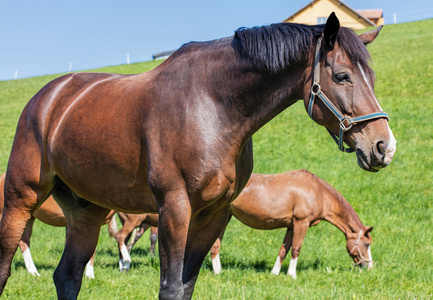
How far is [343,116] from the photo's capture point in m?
2.88

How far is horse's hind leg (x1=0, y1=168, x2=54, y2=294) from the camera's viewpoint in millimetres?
3725

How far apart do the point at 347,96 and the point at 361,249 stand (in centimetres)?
577

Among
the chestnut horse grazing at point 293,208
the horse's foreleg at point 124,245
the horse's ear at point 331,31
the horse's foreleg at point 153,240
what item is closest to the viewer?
the horse's ear at point 331,31

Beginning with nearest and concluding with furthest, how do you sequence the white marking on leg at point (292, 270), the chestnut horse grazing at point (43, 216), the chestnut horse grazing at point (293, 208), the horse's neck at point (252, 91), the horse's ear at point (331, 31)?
the horse's ear at point (331, 31)
the horse's neck at point (252, 91)
the white marking on leg at point (292, 270)
the chestnut horse grazing at point (43, 216)
the chestnut horse grazing at point (293, 208)

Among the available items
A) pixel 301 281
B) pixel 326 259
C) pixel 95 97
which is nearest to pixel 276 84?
pixel 95 97

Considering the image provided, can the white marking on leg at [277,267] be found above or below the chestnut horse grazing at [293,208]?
below

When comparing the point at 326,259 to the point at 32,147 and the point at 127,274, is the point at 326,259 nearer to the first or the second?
the point at 127,274

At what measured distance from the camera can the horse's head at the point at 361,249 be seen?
789cm

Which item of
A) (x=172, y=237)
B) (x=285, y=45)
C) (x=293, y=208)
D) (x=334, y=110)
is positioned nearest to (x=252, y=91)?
(x=285, y=45)

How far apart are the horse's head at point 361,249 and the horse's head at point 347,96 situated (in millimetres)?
5406

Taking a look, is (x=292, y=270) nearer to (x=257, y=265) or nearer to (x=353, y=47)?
(x=257, y=265)

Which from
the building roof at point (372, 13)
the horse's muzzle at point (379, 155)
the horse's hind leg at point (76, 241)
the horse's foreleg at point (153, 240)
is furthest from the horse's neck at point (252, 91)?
the building roof at point (372, 13)

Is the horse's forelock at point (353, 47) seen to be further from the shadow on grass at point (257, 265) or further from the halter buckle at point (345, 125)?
the shadow on grass at point (257, 265)

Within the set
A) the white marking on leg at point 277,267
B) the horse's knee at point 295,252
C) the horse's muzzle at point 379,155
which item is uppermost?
the horse's muzzle at point 379,155
